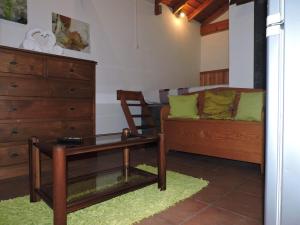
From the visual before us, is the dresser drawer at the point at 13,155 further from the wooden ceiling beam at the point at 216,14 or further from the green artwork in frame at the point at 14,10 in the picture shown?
the wooden ceiling beam at the point at 216,14

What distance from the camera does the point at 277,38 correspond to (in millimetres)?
735

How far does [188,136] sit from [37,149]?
1.81 meters

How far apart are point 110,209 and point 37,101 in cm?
140

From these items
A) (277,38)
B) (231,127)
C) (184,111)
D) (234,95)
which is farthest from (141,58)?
(277,38)

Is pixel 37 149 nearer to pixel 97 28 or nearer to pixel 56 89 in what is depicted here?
pixel 56 89

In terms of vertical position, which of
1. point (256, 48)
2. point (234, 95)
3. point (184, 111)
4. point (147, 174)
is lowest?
point (147, 174)

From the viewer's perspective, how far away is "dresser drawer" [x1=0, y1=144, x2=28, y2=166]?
195 centimetres

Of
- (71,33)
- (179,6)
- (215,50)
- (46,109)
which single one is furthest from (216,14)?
(46,109)

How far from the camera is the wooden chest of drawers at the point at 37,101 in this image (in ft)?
6.47

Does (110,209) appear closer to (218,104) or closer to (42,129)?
(42,129)

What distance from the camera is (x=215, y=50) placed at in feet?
19.2

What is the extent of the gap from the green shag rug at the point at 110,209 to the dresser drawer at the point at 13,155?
0.64m

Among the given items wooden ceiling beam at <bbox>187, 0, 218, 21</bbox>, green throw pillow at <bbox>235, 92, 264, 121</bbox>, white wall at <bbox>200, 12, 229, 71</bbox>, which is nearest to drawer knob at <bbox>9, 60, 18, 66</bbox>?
green throw pillow at <bbox>235, 92, 264, 121</bbox>

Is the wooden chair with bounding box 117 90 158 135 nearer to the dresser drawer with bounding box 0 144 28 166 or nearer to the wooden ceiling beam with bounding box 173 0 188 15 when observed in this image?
the dresser drawer with bounding box 0 144 28 166
